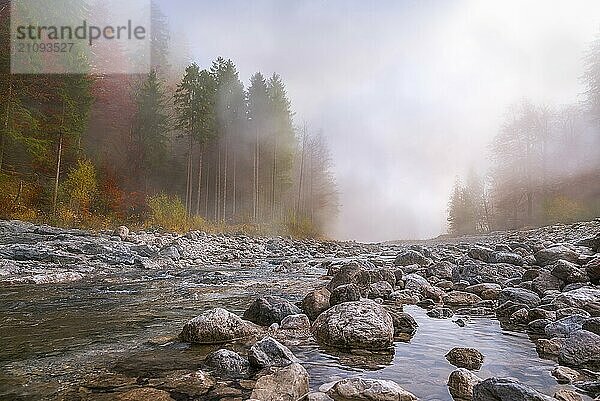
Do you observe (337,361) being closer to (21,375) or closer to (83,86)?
(21,375)

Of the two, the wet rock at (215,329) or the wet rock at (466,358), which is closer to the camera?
the wet rock at (466,358)

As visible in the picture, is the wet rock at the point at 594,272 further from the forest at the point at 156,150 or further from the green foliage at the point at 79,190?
the green foliage at the point at 79,190

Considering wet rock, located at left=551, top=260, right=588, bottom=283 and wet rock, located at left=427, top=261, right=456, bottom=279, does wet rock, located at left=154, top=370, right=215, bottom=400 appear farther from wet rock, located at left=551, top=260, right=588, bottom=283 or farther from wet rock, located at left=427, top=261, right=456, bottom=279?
wet rock, located at left=427, top=261, right=456, bottom=279

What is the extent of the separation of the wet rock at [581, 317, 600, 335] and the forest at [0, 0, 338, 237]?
17.5m

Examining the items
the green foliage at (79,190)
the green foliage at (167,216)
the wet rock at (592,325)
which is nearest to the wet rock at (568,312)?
the wet rock at (592,325)

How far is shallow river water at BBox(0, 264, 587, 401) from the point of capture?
2.53m

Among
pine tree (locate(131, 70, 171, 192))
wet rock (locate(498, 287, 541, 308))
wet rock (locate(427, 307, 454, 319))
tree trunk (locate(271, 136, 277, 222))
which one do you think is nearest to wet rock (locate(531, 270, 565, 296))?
wet rock (locate(498, 287, 541, 308))

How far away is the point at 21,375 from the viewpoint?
2.51m

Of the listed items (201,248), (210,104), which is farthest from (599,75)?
(201,248)

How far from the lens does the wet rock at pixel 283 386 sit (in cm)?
217

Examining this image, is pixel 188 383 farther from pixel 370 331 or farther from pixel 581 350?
pixel 581 350

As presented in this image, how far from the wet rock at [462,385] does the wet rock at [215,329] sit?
6.24ft

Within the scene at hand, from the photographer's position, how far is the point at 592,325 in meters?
3.10

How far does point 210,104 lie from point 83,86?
10874 millimetres
